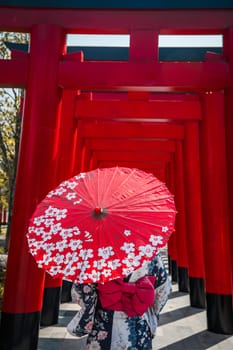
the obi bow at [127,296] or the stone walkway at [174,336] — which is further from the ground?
the obi bow at [127,296]

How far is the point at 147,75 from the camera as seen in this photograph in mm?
4082

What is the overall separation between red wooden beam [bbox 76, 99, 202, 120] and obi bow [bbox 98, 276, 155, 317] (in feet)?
13.9

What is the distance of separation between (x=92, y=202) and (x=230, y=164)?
9.12 feet

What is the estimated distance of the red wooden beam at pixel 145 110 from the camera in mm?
5812

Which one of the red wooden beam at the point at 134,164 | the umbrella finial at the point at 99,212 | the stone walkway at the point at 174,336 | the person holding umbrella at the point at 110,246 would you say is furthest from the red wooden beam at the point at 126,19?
the red wooden beam at the point at 134,164

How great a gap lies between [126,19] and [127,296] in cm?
348

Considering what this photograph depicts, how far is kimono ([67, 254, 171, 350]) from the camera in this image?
198 cm

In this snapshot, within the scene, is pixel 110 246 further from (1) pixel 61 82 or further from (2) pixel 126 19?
(2) pixel 126 19

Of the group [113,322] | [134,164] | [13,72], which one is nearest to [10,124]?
[134,164]

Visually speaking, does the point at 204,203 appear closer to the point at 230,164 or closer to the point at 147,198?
the point at 230,164

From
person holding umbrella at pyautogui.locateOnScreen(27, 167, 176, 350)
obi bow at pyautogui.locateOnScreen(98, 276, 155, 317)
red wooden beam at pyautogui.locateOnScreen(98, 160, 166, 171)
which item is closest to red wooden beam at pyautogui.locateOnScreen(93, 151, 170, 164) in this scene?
red wooden beam at pyautogui.locateOnScreen(98, 160, 166, 171)

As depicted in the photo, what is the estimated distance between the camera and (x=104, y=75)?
414 centimetres

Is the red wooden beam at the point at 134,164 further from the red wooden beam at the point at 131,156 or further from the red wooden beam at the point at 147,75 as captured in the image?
the red wooden beam at the point at 147,75

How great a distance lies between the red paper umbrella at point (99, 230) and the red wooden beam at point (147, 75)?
8.29 ft
